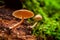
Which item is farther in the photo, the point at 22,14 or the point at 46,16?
the point at 46,16

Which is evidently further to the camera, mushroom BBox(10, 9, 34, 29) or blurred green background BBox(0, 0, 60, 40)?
mushroom BBox(10, 9, 34, 29)

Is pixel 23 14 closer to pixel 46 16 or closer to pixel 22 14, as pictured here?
pixel 22 14

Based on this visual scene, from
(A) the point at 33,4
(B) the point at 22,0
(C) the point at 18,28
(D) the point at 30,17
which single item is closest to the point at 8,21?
(C) the point at 18,28

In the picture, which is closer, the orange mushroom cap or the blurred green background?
the blurred green background

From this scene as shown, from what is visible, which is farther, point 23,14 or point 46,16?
point 46,16

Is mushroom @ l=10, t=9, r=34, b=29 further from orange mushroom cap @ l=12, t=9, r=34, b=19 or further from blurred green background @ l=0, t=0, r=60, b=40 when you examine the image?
blurred green background @ l=0, t=0, r=60, b=40

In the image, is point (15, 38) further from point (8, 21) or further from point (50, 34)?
point (50, 34)

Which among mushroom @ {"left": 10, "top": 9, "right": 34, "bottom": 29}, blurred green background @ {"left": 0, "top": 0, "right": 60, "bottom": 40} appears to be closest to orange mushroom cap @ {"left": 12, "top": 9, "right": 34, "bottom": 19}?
mushroom @ {"left": 10, "top": 9, "right": 34, "bottom": 29}

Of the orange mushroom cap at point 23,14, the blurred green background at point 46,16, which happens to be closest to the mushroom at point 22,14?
the orange mushroom cap at point 23,14

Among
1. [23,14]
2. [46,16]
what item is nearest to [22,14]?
[23,14]
